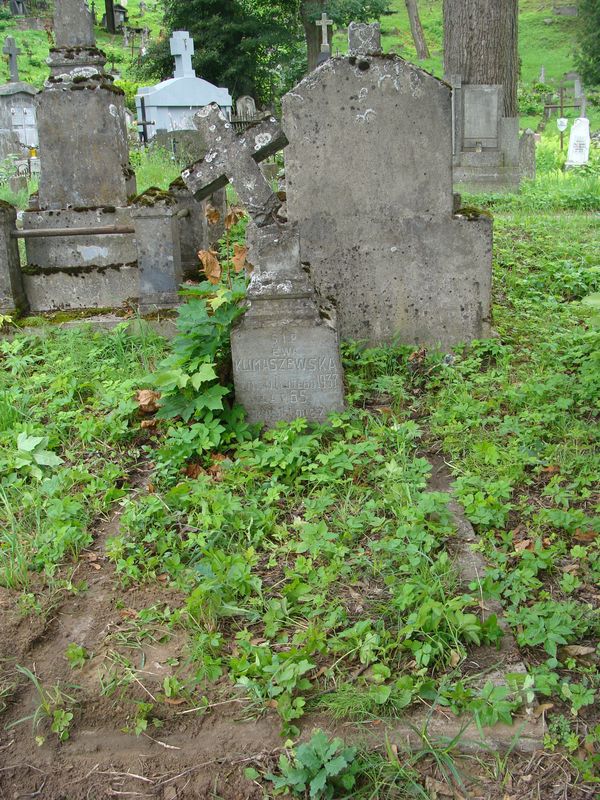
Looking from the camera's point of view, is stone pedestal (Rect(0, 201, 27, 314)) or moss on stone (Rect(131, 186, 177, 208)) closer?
moss on stone (Rect(131, 186, 177, 208))

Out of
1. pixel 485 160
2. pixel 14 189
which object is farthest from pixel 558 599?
pixel 14 189

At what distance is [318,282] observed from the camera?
5.39 metres

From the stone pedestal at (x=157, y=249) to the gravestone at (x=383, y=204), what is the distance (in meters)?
1.07

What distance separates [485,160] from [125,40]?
32.5 metres

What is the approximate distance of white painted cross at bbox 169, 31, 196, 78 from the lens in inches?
702

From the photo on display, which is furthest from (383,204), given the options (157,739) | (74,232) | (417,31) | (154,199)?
(417,31)

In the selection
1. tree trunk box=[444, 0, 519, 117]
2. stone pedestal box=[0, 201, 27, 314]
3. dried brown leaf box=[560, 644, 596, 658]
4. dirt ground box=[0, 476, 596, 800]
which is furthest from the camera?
tree trunk box=[444, 0, 519, 117]

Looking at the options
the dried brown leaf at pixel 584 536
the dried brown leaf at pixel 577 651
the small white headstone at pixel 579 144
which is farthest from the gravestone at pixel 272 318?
the small white headstone at pixel 579 144

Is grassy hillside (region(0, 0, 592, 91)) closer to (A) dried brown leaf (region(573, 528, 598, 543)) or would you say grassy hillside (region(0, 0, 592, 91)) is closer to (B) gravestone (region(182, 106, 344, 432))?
(B) gravestone (region(182, 106, 344, 432))

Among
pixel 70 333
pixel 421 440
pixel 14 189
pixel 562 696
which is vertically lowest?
pixel 562 696

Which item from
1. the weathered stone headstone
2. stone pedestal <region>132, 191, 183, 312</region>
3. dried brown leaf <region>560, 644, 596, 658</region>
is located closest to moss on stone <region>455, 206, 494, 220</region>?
stone pedestal <region>132, 191, 183, 312</region>

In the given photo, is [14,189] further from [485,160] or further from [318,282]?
[318,282]

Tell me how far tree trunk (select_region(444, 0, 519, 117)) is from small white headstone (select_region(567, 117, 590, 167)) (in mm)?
2424

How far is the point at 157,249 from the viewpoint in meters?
5.91
